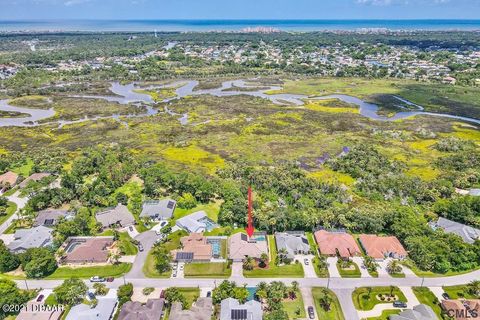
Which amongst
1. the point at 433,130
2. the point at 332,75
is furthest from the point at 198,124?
the point at 332,75

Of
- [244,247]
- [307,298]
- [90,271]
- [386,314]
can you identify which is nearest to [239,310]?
[307,298]

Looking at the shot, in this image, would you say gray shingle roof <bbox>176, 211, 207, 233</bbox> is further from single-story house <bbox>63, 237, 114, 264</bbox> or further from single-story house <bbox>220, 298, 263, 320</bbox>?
single-story house <bbox>220, 298, 263, 320</bbox>

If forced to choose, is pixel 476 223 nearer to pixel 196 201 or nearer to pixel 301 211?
pixel 301 211

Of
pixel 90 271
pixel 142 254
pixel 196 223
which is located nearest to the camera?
pixel 90 271

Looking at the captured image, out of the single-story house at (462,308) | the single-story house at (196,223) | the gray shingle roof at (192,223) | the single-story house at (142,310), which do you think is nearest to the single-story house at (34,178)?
the gray shingle roof at (192,223)

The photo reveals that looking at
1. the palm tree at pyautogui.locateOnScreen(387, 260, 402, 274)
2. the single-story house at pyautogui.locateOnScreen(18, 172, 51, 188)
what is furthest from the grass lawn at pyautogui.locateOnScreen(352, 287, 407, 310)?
the single-story house at pyautogui.locateOnScreen(18, 172, 51, 188)

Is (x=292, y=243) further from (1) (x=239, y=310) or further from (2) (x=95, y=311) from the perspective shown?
(2) (x=95, y=311)
